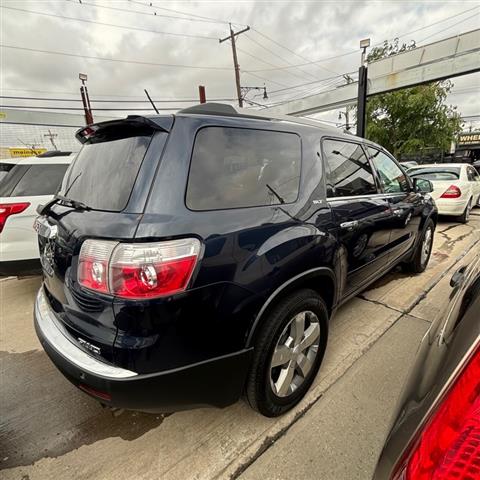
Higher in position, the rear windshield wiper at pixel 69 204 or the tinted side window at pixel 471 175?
the rear windshield wiper at pixel 69 204

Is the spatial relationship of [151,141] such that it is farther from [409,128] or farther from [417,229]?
[409,128]

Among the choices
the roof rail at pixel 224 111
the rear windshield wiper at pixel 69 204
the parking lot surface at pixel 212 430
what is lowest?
the parking lot surface at pixel 212 430

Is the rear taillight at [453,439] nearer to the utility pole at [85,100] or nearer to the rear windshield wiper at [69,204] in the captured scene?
the rear windshield wiper at [69,204]

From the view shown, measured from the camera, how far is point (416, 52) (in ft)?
33.2

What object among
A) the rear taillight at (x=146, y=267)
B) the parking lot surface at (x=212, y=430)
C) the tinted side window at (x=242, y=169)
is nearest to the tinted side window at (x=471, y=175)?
the parking lot surface at (x=212, y=430)

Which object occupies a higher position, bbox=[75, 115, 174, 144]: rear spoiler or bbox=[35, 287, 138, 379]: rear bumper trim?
bbox=[75, 115, 174, 144]: rear spoiler

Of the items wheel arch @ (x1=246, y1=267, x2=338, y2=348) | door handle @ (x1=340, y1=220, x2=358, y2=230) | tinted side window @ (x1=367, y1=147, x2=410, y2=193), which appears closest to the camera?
wheel arch @ (x1=246, y1=267, x2=338, y2=348)

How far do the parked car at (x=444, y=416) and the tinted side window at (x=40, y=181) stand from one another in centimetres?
417

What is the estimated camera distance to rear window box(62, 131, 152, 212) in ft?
5.05

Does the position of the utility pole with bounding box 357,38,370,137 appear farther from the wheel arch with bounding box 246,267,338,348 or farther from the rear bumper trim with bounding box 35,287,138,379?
the rear bumper trim with bounding box 35,287,138,379

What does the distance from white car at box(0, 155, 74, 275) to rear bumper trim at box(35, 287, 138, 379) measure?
1.91 metres

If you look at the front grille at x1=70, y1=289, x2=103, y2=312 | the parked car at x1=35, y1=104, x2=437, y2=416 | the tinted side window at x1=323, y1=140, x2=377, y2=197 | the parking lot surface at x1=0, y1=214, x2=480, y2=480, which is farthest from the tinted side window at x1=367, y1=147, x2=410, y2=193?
the front grille at x1=70, y1=289, x2=103, y2=312

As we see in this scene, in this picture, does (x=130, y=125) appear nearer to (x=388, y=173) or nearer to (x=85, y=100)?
(x=388, y=173)

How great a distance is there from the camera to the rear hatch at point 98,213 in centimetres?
144
